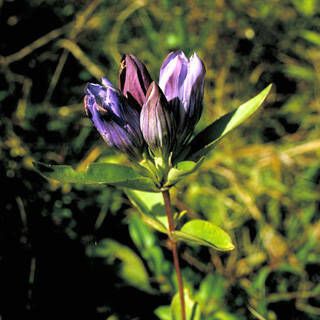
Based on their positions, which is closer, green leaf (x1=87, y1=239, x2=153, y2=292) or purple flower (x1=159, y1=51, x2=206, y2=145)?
purple flower (x1=159, y1=51, x2=206, y2=145)

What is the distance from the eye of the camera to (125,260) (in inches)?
48.5

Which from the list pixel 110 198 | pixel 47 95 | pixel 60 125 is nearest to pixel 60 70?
pixel 47 95

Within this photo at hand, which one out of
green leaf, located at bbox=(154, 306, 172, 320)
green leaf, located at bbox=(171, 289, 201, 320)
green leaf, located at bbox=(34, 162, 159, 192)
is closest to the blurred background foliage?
green leaf, located at bbox=(154, 306, 172, 320)

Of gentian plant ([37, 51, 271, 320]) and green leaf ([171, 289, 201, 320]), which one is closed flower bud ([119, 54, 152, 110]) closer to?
gentian plant ([37, 51, 271, 320])

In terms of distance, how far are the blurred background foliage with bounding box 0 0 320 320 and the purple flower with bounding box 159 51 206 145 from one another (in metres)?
0.40

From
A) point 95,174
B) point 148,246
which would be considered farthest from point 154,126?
point 148,246

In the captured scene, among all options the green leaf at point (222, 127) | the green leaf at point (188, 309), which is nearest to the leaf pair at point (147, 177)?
the green leaf at point (222, 127)

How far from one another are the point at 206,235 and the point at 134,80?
0.27m

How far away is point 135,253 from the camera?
4.18 feet

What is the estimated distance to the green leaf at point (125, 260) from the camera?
120cm

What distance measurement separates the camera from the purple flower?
2.49ft

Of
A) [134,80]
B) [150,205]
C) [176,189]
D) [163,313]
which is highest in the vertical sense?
[134,80]

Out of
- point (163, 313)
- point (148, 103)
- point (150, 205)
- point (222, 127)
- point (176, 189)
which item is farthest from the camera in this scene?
point (176, 189)

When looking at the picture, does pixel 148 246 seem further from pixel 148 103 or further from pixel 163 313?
pixel 148 103
